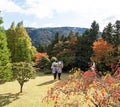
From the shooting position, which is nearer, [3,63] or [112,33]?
[3,63]

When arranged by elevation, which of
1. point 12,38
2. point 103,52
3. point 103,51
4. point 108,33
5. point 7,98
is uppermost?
point 108,33

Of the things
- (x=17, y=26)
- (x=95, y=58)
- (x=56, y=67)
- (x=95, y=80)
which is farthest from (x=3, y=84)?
(x=17, y=26)

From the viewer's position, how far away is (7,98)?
2039cm

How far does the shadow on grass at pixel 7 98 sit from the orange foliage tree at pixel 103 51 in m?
16.2

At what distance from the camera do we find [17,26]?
147 ft

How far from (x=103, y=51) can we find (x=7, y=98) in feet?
58.9

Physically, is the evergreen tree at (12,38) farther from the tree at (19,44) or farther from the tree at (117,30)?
the tree at (117,30)

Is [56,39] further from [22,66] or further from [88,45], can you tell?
[22,66]

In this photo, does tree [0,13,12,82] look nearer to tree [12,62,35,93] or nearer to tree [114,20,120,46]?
tree [12,62,35,93]

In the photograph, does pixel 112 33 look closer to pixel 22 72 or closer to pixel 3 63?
pixel 3 63

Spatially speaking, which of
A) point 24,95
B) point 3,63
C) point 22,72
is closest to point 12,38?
point 3,63

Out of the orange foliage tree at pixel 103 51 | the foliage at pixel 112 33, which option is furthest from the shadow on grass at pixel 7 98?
the foliage at pixel 112 33

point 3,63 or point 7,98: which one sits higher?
point 3,63

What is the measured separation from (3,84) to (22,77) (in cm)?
583
